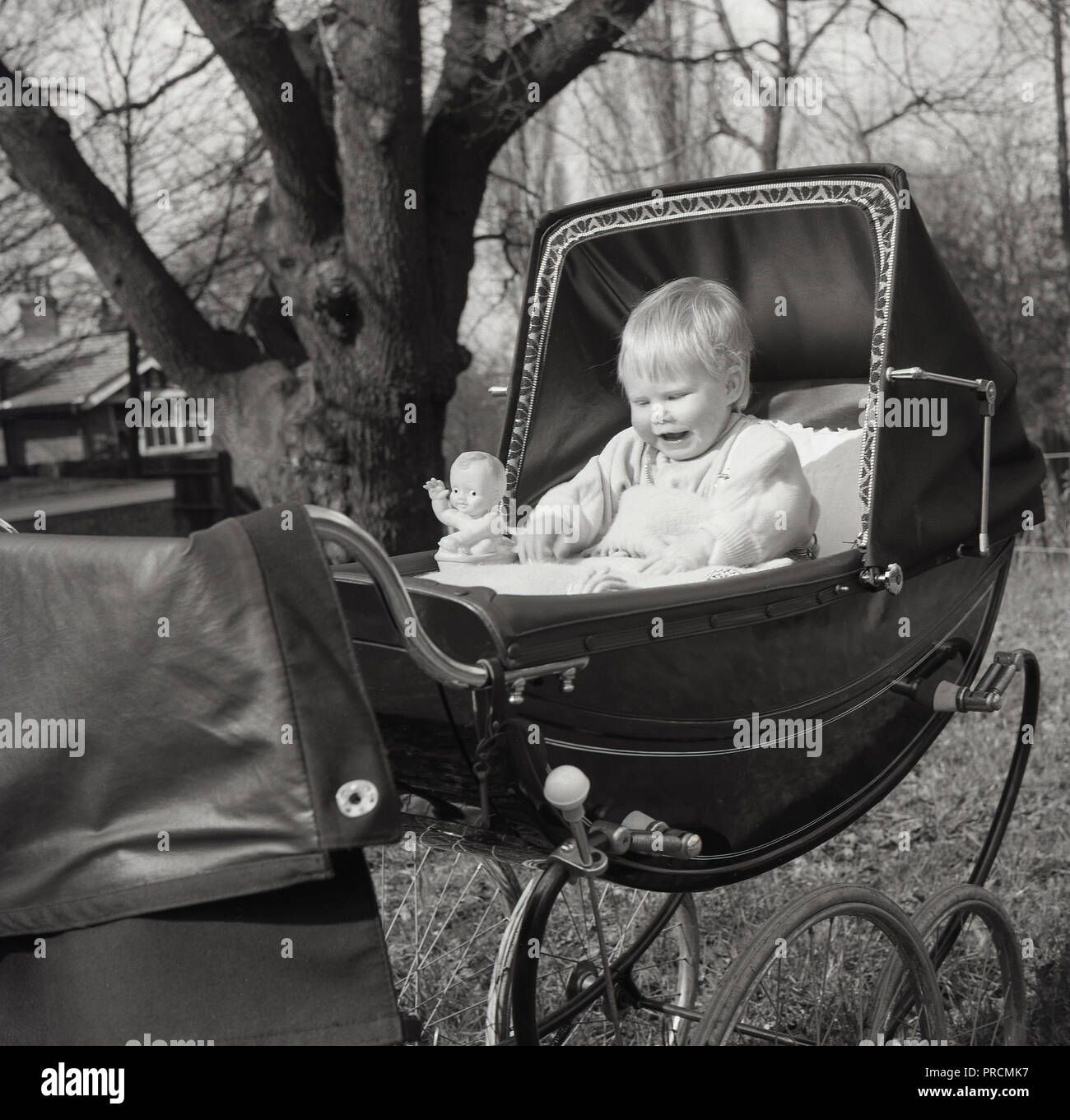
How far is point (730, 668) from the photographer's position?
2332 mm

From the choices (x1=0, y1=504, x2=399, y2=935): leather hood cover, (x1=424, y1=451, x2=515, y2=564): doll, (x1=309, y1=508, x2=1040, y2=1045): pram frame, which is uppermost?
(x1=424, y1=451, x2=515, y2=564): doll

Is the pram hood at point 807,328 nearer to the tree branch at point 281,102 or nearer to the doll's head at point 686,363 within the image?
the doll's head at point 686,363

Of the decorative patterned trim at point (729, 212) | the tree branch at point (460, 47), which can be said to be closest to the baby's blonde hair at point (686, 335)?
the decorative patterned trim at point (729, 212)

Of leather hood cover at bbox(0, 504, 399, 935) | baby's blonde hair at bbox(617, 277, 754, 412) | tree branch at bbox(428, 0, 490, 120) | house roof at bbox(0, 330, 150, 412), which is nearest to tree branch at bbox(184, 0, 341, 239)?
tree branch at bbox(428, 0, 490, 120)

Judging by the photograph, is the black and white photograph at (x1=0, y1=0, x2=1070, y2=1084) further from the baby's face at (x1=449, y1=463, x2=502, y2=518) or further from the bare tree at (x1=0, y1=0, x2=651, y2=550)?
the bare tree at (x1=0, y1=0, x2=651, y2=550)

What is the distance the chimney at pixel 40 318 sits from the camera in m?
13.1

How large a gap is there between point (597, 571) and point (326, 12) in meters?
5.77

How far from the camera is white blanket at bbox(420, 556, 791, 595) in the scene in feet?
8.16

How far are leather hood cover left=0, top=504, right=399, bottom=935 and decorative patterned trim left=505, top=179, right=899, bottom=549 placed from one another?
1373 millimetres

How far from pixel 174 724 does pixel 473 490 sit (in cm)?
112

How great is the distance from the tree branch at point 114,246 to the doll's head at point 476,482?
512 centimetres

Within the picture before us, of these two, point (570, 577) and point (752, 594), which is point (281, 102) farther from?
point (752, 594)
